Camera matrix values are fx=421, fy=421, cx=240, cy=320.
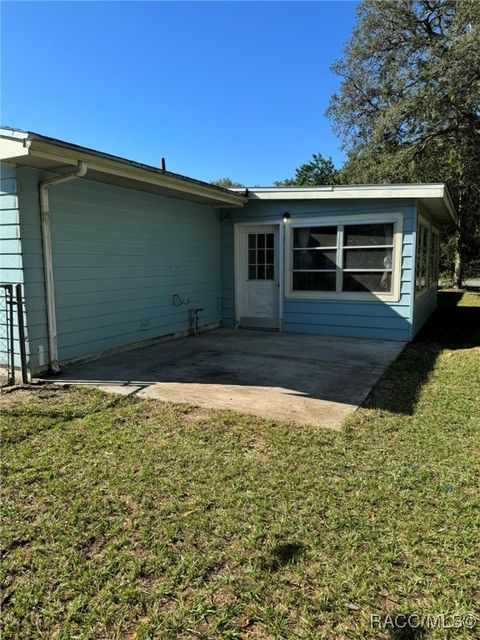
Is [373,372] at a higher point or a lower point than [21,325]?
lower

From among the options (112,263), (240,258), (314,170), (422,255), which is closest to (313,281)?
(240,258)

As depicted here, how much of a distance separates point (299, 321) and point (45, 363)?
492 cm

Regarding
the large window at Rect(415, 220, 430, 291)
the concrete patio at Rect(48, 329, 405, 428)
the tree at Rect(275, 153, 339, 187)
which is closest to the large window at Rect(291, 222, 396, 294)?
the concrete patio at Rect(48, 329, 405, 428)

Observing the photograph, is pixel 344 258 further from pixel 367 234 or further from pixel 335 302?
pixel 335 302

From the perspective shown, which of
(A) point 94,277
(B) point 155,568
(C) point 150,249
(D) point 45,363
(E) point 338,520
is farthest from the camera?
(C) point 150,249

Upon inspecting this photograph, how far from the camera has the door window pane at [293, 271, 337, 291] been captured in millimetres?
8109

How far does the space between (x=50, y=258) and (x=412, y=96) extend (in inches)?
543

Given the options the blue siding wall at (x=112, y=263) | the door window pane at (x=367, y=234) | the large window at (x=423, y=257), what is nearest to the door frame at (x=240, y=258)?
the blue siding wall at (x=112, y=263)

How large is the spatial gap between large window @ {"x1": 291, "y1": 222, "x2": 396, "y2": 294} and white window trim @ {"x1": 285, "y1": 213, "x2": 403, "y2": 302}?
0.04 m

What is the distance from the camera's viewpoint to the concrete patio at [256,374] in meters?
4.25

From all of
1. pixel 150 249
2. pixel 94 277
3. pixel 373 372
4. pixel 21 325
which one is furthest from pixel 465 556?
pixel 150 249

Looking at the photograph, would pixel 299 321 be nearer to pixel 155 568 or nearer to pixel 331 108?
pixel 155 568

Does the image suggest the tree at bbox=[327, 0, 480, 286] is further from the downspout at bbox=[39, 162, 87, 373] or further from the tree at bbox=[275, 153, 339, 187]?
the downspout at bbox=[39, 162, 87, 373]

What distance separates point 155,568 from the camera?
200 centimetres
